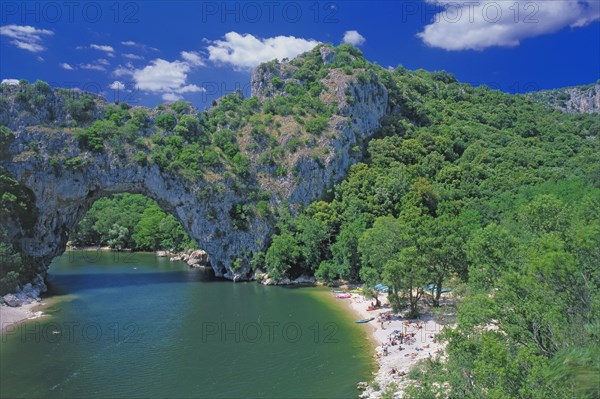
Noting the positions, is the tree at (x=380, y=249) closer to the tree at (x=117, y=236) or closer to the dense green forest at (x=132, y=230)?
the dense green forest at (x=132, y=230)

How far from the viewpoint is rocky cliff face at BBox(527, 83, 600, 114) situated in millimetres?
114188

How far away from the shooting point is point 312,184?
61.6 meters

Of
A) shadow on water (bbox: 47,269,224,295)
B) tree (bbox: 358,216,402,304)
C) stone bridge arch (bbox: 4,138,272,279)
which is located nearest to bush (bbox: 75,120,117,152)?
stone bridge arch (bbox: 4,138,272,279)

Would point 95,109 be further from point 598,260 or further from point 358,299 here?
point 598,260

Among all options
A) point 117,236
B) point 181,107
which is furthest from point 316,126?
point 117,236

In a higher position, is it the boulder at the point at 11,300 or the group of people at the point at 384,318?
the boulder at the point at 11,300

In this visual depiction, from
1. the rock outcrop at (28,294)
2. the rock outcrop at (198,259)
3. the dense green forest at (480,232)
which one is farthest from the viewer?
the rock outcrop at (198,259)

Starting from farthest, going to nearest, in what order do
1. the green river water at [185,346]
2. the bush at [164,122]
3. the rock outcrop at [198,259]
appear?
the rock outcrop at [198,259] < the bush at [164,122] < the green river water at [185,346]

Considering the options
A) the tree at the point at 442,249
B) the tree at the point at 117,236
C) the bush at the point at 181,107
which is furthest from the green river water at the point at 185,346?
the tree at the point at 117,236

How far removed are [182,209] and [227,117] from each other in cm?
1822

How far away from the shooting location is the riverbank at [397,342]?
22.5 m

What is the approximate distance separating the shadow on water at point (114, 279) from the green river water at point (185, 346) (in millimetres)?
638

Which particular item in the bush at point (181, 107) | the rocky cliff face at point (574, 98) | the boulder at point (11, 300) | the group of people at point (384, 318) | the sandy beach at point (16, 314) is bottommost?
the group of people at point (384, 318)

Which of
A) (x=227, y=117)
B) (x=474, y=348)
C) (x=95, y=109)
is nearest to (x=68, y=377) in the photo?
(x=474, y=348)
